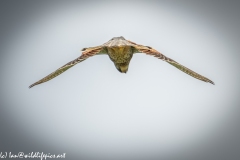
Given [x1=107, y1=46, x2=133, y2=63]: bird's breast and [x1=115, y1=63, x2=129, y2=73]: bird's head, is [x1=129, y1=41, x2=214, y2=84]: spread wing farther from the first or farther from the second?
[x1=115, y1=63, x2=129, y2=73]: bird's head

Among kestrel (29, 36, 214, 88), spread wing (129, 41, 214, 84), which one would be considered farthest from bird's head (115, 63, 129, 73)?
spread wing (129, 41, 214, 84)

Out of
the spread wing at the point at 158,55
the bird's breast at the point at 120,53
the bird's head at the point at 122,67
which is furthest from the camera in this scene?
the bird's head at the point at 122,67

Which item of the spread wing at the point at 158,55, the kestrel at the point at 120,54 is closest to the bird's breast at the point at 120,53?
the kestrel at the point at 120,54

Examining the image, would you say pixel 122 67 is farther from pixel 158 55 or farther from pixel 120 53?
pixel 158 55

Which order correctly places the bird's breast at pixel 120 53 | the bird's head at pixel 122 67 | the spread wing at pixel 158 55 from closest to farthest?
the spread wing at pixel 158 55
the bird's breast at pixel 120 53
the bird's head at pixel 122 67

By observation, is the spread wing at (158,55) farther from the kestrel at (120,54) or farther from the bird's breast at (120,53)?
the bird's breast at (120,53)

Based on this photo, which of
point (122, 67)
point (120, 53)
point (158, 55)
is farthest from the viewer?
point (122, 67)

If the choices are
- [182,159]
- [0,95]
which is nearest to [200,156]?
[182,159]

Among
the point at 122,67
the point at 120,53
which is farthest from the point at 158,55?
the point at 122,67
